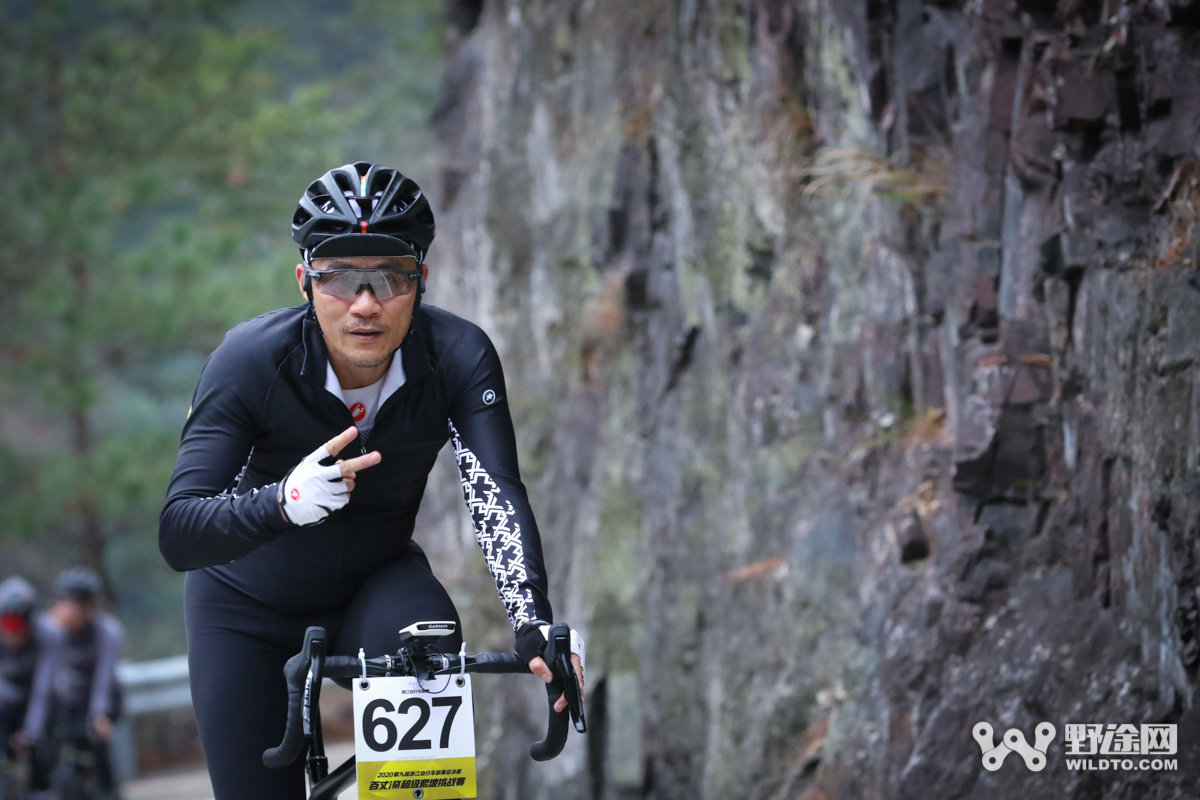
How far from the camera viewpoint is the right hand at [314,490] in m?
3.34

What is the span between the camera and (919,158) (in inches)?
295

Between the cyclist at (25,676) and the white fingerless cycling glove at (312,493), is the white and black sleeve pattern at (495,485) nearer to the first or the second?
the white fingerless cycling glove at (312,493)

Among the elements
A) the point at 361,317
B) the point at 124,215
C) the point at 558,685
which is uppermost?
the point at 124,215

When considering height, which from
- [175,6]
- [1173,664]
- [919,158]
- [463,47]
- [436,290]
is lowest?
[1173,664]

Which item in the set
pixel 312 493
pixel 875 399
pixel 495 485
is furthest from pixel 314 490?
pixel 875 399

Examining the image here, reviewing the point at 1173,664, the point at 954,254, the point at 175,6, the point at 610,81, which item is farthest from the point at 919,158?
the point at 175,6

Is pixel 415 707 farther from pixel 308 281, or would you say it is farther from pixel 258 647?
pixel 308 281

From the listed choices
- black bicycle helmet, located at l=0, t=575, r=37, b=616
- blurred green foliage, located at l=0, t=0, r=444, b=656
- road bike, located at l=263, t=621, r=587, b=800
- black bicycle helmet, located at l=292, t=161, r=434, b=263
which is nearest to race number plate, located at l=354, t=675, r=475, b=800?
road bike, located at l=263, t=621, r=587, b=800

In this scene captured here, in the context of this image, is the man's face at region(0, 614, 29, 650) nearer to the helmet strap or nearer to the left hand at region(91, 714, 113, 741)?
the left hand at region(91, 714, 113, 741)

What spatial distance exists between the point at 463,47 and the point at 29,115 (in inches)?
306

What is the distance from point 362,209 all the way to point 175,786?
443 inches

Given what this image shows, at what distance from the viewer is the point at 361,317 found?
3.74 meters

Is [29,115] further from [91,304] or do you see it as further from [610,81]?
[610,81]

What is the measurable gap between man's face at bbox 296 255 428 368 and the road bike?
81 cm
